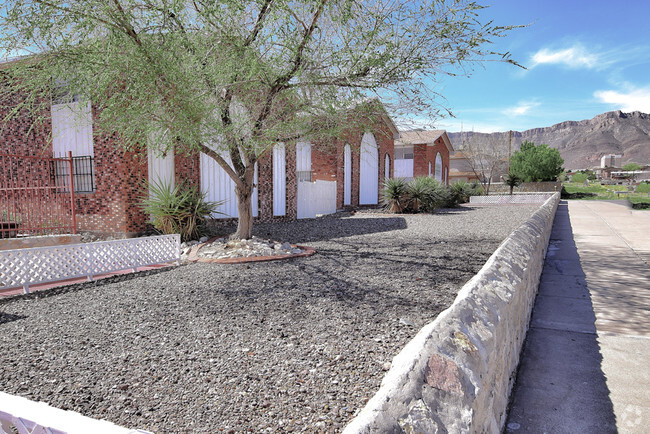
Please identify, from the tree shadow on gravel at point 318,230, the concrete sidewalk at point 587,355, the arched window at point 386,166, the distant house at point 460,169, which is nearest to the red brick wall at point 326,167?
the arched window at point 386,166

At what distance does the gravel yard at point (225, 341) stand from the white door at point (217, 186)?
17.4ft

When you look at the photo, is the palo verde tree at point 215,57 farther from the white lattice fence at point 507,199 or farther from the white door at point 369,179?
the white lattice fence at point 507,199

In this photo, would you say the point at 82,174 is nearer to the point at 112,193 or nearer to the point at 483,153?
the point at 112,193

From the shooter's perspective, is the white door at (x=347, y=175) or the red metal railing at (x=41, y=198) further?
the white door at (x=347, y=175)

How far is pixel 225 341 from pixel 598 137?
19871 cm

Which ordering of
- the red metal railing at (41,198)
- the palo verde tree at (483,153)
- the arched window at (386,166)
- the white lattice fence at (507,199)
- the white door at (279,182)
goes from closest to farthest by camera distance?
the red metal railing at (41,198) < the white door at (279,182) < the arched window at (386,166) < the white lattice fence at (507,199) < the palo verde tree at (483,153)

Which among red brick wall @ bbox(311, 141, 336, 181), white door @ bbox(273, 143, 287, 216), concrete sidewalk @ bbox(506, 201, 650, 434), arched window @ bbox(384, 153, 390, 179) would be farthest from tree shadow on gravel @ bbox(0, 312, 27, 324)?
arched window @ bbox(384, 153, 390, 179)

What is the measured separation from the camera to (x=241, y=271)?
221 inches

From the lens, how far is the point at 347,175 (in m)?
18.8

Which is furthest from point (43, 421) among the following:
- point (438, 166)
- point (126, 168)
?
point (438, 166)

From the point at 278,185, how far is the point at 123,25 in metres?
8.13

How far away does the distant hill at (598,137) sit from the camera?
488 ft

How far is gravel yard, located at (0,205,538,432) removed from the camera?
7.27ft

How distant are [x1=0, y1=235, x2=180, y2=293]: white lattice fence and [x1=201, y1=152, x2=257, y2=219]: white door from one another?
13.1 ft
